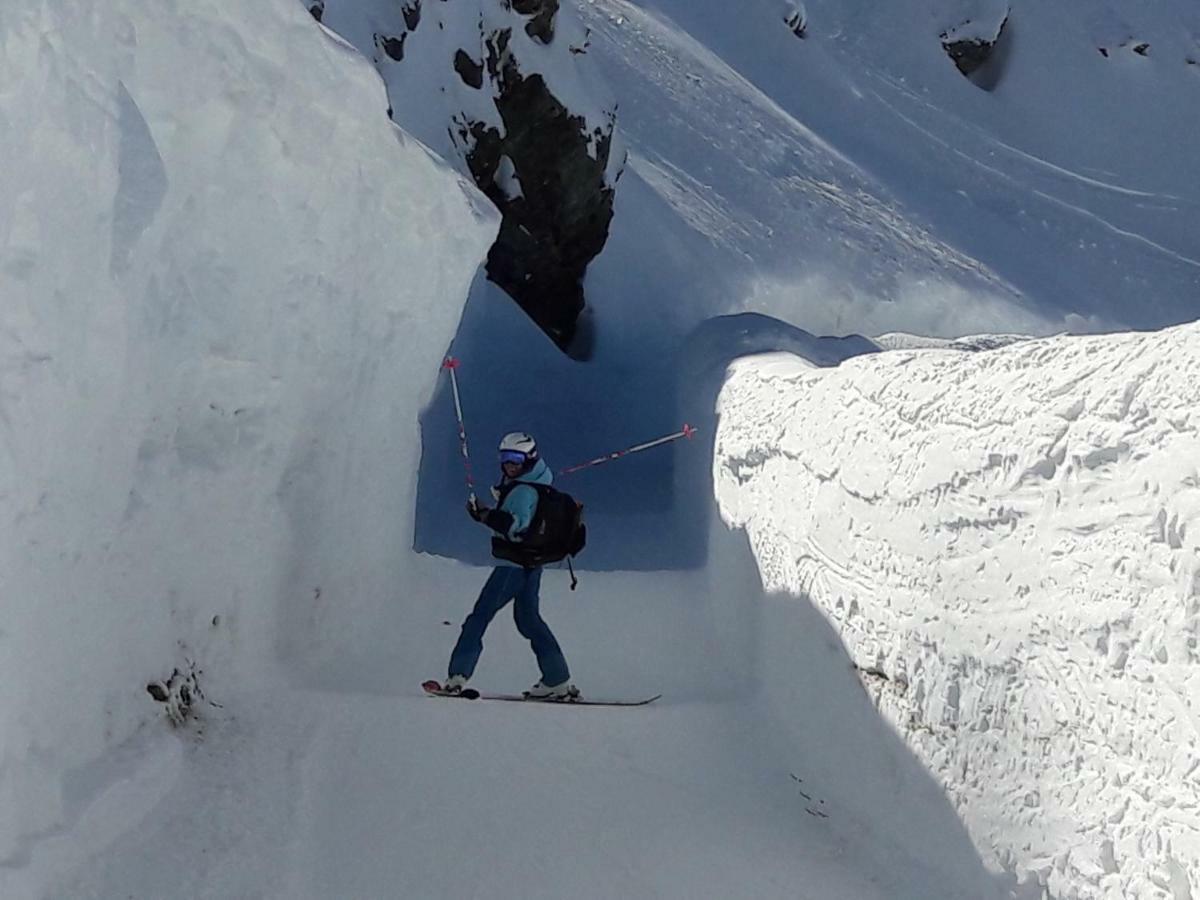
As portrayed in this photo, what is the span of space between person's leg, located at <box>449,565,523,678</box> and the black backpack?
0.33 feet

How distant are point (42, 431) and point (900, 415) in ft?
9.94

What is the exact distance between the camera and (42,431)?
3529 mm

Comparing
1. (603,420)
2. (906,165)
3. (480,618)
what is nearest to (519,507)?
(480,618)

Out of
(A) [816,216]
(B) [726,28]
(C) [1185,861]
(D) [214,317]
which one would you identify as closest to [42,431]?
(D) [214,317]

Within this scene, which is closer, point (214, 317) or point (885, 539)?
point (885, 539)

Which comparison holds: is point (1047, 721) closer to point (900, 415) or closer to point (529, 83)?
point (900, 415)

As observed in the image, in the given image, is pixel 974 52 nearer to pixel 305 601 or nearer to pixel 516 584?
pixel 516 584

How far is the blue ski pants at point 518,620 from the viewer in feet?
Result: 20.5

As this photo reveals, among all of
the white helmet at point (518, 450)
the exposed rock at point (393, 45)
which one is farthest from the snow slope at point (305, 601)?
the exposed rock at point (393, 45)

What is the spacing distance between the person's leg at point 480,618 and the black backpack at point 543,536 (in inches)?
3.9

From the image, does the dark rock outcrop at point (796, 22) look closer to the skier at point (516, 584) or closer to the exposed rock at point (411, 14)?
the exposed rock at point (411, 14)

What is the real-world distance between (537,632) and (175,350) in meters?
2.59

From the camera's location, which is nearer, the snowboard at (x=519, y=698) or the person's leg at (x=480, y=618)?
the snowboard at (x=519, y=698)

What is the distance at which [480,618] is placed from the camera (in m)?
6.30
